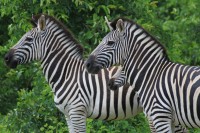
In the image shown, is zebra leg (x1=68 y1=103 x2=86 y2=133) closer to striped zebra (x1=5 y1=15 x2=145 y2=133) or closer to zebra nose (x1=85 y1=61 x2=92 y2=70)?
striped zebra (x1=5 y1=15 x2=145 y2=133)

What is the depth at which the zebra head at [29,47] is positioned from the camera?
1040cm

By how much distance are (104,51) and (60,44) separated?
1058 mm

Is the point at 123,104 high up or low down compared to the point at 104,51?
down

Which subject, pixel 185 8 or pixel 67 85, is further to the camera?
pixel 185 8

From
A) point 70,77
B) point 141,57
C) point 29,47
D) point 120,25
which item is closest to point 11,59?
point 29,47

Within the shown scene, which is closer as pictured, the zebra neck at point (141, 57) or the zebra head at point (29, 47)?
the zebra neck at point (141, 57)

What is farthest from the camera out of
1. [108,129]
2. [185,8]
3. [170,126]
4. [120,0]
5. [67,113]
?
[185,8]

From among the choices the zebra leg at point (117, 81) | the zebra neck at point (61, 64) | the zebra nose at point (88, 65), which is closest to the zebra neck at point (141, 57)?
the zebra leg at point (117, 81)

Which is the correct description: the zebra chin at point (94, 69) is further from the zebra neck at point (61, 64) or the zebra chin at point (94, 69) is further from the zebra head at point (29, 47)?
the zebra head at point (29, 47)

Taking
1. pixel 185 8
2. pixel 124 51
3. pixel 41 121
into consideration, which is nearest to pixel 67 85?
pixel 124 51

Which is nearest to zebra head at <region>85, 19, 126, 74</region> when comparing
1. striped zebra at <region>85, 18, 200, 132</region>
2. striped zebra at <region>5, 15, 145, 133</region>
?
striped zebra at <region>85, 18, 200, 132</region>

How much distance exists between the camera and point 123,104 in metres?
10.4

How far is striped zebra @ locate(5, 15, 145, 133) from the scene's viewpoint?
1031cm

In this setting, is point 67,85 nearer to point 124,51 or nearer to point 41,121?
point 124,51
